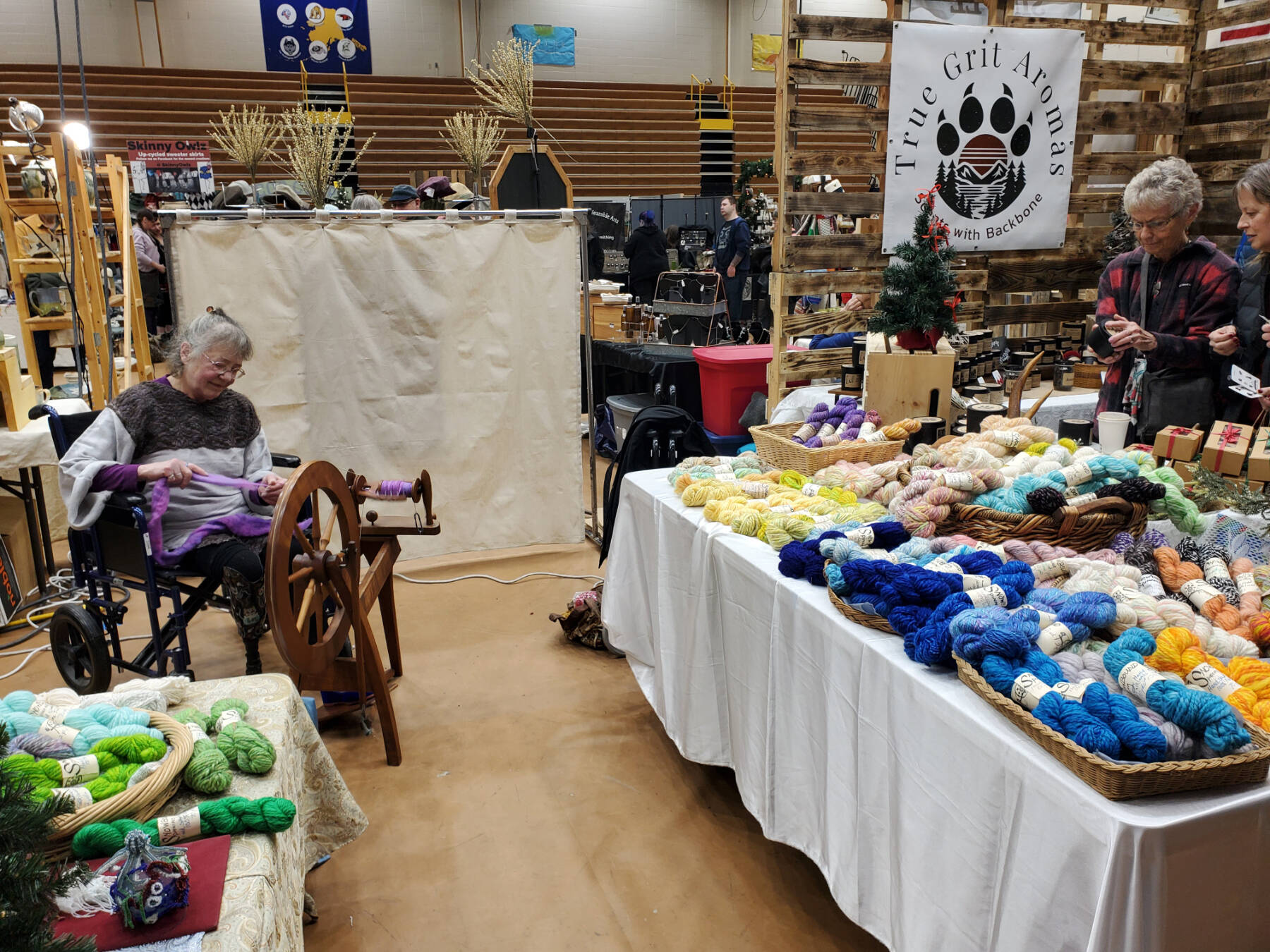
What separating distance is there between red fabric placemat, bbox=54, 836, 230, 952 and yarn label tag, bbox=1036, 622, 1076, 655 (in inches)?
49.7

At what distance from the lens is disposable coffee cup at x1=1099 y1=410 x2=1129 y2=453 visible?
2.39 m

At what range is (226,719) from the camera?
5.24 feet

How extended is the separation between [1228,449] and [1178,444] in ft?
0.46

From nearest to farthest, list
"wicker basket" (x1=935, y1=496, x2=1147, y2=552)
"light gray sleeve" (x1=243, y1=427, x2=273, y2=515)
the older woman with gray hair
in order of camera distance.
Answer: "wicker basket" (x1=935, y1=496, x2=1147, y2=552)
the older woman with gray hair
"light gray sleeve" (x1=243, y1=427, x2=273, y2=515)

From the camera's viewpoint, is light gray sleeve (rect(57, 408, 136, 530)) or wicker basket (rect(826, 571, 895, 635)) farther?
light gray sleeve (rect(57, 408, 136, 530))

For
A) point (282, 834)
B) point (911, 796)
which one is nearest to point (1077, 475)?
point (911, 796)

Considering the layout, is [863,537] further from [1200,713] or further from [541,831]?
[541,831]

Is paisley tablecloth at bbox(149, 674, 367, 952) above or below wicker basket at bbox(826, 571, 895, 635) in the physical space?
below

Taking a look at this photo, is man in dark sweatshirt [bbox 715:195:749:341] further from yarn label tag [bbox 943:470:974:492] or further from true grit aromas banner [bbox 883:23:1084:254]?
yarn label tag [bbox 943:470:974:492]

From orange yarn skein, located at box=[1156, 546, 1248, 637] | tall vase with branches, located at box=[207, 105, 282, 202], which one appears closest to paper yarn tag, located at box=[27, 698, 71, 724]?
orange yarn skein, located at box=[1156, 546, 1248, 637]

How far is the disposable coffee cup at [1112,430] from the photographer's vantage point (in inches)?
94.0

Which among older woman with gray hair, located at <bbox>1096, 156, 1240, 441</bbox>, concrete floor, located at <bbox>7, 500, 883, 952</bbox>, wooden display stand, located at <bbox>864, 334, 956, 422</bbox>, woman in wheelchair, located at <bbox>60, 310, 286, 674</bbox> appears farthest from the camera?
wooden display stand, located at <bbox>864, 334, 956, 422</bbox>

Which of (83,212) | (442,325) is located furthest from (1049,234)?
(83,212)

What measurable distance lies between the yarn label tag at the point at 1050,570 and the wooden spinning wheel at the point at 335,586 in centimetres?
157
